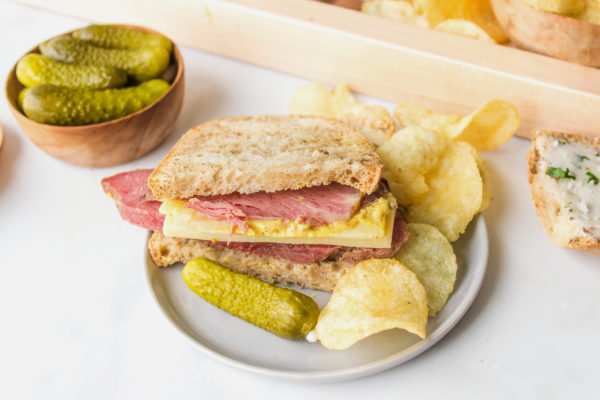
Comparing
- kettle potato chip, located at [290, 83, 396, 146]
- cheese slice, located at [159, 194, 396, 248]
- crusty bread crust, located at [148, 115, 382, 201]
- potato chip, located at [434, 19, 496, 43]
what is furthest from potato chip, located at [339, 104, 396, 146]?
potato chip, located at [434, 19, 496, 43]

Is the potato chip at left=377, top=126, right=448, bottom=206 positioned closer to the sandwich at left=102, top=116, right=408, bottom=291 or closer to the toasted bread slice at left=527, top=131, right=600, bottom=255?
the sandwich at left=102, top=116, right=408, bottom=291

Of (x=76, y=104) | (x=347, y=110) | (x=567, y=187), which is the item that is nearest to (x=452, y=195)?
(x=567, y=187)

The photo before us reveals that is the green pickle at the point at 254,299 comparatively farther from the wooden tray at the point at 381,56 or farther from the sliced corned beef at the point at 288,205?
the wooden tray at the point at 381,56

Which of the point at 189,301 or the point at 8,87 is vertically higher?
the point at 8,87

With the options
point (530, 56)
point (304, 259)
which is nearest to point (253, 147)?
point (304, 259)

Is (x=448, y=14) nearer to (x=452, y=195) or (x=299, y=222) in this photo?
(x=452, y=195)

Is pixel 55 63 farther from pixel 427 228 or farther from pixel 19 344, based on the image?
pixel 427 228
